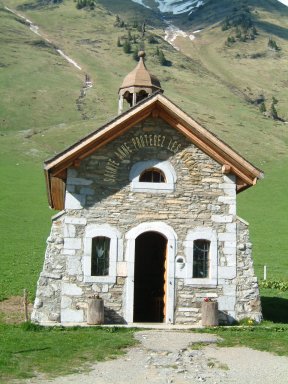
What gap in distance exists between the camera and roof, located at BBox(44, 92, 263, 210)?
62.8ft

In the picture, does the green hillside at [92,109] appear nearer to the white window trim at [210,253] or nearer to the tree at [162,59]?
the tree at [162,59]

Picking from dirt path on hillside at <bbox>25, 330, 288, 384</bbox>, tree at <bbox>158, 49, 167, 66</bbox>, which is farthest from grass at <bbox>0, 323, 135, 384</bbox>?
tree at <bbox>158, 49, 167, 66</bbox>

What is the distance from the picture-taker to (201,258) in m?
19.8

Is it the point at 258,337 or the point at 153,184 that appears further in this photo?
the point at 153,184

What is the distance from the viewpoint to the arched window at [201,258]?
19750 millimetres

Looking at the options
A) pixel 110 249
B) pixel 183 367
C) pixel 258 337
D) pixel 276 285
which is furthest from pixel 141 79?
pixel 276 285

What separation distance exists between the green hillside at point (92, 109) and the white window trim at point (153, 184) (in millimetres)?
8179

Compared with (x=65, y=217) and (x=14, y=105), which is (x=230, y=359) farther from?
(x=14, y=105)

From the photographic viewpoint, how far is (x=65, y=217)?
19.3 meters

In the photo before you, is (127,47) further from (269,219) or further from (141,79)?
(141,79)

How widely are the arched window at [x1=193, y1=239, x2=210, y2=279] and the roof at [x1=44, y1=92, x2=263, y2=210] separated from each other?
87.9 inches

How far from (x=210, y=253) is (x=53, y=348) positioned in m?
6.43

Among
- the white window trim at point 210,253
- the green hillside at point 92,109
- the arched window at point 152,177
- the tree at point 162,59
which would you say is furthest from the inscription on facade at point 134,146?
the tree at point 162,59

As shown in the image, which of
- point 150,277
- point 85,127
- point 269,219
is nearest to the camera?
point 150,277
